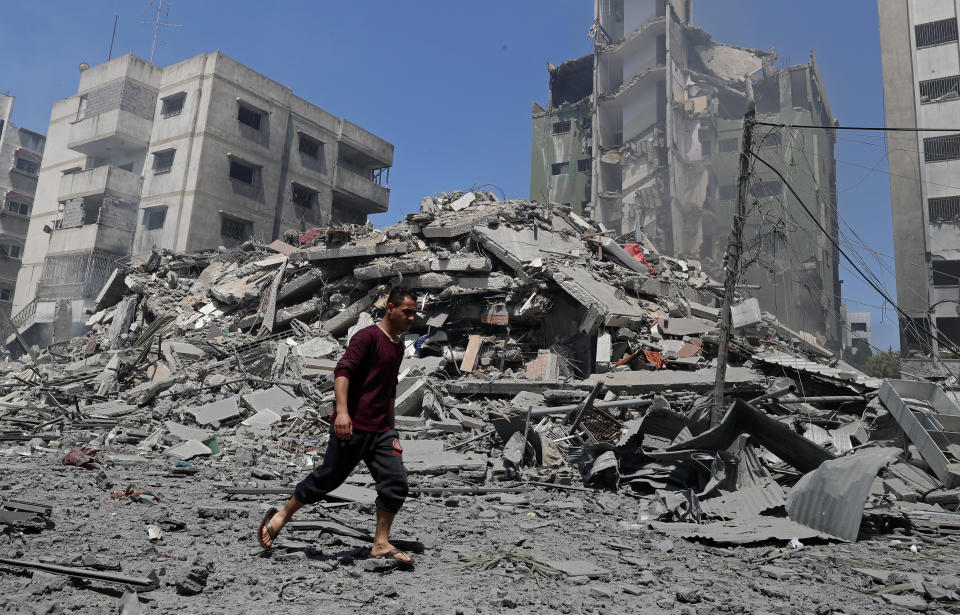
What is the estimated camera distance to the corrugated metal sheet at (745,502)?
480 centimetres

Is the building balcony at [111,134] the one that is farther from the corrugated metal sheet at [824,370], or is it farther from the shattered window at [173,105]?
the corrugated metal sheet at [824,370]

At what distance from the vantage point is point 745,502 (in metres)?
4.95

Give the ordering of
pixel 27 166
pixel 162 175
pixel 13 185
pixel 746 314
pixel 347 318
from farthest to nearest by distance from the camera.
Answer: pixel 27 166 → pixel 13 185 → pixel 162 175 → pixel 347 318 → pixel 746 314

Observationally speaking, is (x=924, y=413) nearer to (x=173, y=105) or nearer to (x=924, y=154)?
(x=924, y=154)

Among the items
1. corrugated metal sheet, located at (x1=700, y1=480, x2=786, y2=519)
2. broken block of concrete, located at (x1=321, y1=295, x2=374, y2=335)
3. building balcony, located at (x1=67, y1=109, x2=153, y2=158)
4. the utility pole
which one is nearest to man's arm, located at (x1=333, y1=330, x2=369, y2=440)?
corrugated metal sheet, located at (x1=700, y1=480, x2=786, y2=519)

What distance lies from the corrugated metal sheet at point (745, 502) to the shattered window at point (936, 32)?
105ft

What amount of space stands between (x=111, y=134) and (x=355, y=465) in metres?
30.6

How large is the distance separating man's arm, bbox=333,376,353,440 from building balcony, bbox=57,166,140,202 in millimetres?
29286

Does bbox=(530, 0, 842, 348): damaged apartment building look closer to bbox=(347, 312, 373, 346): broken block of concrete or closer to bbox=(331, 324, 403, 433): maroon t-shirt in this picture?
bbox=(347, 312, 373, 346): broken block of concrete

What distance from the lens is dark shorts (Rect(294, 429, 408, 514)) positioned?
3.19 metres

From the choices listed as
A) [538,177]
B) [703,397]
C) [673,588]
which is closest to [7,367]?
[703,397]

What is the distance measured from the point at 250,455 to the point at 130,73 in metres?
28.1

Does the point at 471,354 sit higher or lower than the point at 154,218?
lower

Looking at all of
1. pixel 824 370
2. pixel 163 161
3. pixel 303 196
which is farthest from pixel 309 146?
pixel 824 370
